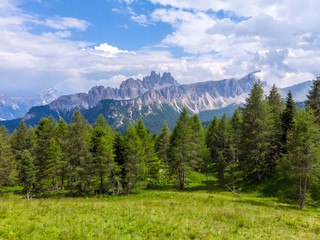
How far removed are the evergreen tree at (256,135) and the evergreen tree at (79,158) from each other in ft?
88.4

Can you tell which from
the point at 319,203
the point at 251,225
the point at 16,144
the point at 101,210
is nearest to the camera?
the point at 251,225

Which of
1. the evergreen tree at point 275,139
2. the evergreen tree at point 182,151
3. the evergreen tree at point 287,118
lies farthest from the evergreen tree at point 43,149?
the evergreen tree at point 287,118

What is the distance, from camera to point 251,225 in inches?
507

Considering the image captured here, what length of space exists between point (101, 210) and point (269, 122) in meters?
30.4

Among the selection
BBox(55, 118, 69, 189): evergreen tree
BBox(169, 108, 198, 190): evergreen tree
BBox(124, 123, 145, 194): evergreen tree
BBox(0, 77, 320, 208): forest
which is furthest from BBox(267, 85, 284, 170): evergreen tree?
BBox(55, 118, 69, 189): evergreen tree

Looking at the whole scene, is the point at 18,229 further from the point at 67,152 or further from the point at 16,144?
the point at 16,144

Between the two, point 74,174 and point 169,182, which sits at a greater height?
point 74,174

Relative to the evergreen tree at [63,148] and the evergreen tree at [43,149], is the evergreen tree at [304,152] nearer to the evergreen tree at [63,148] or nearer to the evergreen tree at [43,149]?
the evergreen tree at [63,148]

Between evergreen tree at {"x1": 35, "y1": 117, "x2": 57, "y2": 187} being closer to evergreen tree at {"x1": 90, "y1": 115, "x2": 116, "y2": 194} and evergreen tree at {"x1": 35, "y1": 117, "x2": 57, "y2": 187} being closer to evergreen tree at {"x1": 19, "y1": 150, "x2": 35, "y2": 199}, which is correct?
evergreen tree at {"x1": 19, "y1": 150, "x2": 35, "y2": 199}

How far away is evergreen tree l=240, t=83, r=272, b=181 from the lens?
31.8m

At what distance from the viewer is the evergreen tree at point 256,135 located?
31.8 m

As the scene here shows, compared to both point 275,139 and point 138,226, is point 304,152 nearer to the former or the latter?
point 275,139

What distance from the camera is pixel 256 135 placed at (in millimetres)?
32250

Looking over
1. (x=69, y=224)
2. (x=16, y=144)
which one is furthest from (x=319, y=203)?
(x=16, y=144)
